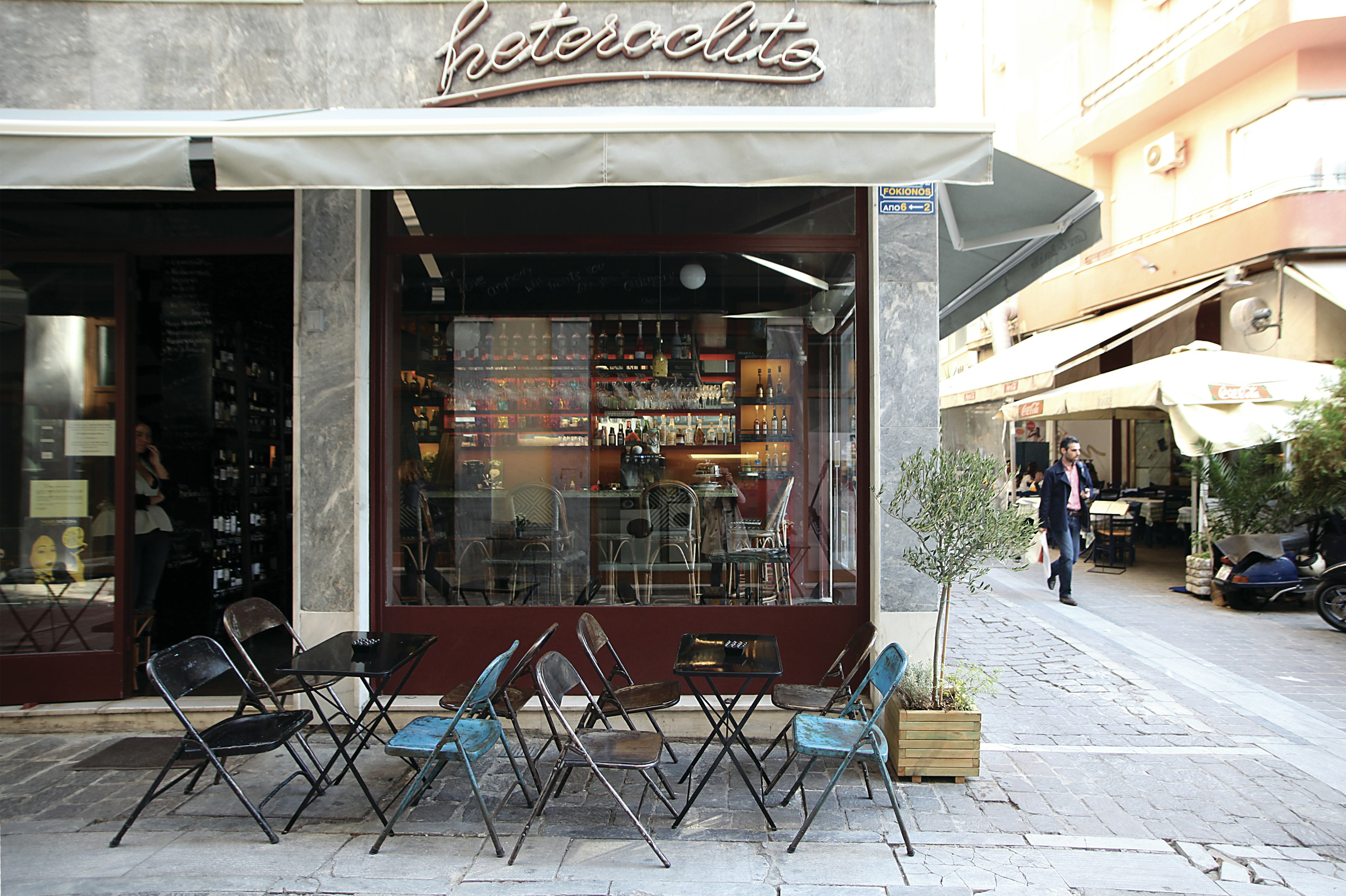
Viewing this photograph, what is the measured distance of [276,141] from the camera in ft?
11.6

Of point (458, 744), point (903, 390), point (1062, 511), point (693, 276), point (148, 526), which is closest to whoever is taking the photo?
point (458, 744)

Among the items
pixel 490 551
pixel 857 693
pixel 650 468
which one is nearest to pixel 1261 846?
pixel 857 693

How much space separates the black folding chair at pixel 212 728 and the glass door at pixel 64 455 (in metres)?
1.86

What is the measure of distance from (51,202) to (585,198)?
3.63 meters

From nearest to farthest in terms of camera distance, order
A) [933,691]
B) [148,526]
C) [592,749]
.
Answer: [592,749], [933,691], [148,526]

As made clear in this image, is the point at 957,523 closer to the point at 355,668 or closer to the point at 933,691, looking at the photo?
the point at 933,691

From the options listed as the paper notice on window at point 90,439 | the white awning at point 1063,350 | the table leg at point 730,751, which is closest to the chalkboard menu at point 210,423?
the paper notice on window at point 90,439

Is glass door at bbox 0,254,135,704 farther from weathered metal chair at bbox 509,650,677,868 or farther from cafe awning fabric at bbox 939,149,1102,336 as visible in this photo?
cafe awning fabric at bbox 939,149,1102,336

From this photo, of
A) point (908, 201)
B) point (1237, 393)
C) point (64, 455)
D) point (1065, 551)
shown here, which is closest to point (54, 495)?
point (64, 455)

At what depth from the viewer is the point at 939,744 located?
3.86 meters

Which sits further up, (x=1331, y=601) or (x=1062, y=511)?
(x=1062, y=511)

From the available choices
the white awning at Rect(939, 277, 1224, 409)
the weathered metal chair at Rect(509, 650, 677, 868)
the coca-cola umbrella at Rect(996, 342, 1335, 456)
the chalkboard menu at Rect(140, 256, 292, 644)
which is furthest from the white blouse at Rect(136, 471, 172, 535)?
the coca-cola umbrella at Rect(996, 342, 1335, 456)

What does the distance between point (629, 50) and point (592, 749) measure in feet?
13.1

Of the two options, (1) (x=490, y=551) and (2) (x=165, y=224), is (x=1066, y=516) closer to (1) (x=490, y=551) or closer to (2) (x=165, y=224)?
(1) (x=490, y=551)
